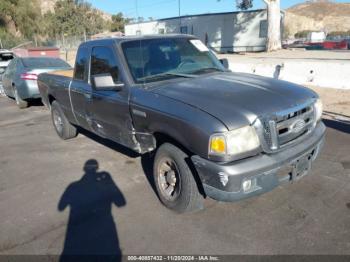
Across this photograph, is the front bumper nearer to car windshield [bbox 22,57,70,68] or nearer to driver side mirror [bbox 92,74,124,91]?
driver side mirror [bbox 92,74,124,91]

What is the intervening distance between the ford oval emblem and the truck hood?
0.59ft

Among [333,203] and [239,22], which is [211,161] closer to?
[333,203]

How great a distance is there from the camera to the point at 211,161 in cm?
312

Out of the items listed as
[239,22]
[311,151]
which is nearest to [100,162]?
[311,151]

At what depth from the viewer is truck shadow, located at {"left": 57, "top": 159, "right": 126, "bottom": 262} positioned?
3.21 metres

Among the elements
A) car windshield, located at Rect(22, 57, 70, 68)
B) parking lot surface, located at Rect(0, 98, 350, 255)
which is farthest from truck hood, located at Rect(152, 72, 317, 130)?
car windshield, located at Rect(22, 57, 70, 68)

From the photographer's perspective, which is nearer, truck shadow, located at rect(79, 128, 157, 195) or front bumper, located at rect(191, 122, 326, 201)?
front bumper, located at rect(191, 122, 326, 201)

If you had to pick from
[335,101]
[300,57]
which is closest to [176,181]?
[335,101]

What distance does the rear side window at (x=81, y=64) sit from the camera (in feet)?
17.2

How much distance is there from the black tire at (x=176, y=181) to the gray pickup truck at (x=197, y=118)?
11mm

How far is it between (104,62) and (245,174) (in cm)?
263

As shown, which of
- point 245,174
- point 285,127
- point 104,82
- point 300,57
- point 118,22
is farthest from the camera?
point 118,22

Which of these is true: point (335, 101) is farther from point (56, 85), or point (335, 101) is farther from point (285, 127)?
point (56, 85)

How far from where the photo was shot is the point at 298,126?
11.5 feet
